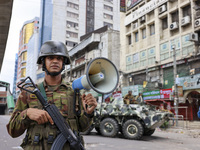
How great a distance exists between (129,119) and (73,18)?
146ft

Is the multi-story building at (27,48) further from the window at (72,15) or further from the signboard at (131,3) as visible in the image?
the signboard at (131,3)

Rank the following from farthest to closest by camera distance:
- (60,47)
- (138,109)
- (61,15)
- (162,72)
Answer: (61,15) < (162,72) < (138,109) < (60,47)

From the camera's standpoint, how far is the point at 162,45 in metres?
21.8

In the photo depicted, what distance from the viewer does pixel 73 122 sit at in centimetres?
201

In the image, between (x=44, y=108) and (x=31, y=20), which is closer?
(x=44, y=108)

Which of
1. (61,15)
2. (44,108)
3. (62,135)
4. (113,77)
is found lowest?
(62,135)

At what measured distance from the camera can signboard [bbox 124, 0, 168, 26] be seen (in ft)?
75.3

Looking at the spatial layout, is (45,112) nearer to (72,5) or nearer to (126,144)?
(126,144)

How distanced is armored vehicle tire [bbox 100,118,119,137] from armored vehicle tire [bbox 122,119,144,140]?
1.21 ft

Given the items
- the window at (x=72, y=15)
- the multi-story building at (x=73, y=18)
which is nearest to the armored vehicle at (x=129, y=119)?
the multi-story building at (x=73, y=18)

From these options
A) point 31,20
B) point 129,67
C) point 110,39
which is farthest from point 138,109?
point 31,20

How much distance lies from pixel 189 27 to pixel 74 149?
19.6 m

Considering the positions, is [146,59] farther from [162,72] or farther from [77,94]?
[77,94]

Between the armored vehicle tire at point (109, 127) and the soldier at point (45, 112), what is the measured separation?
23.8 ft
